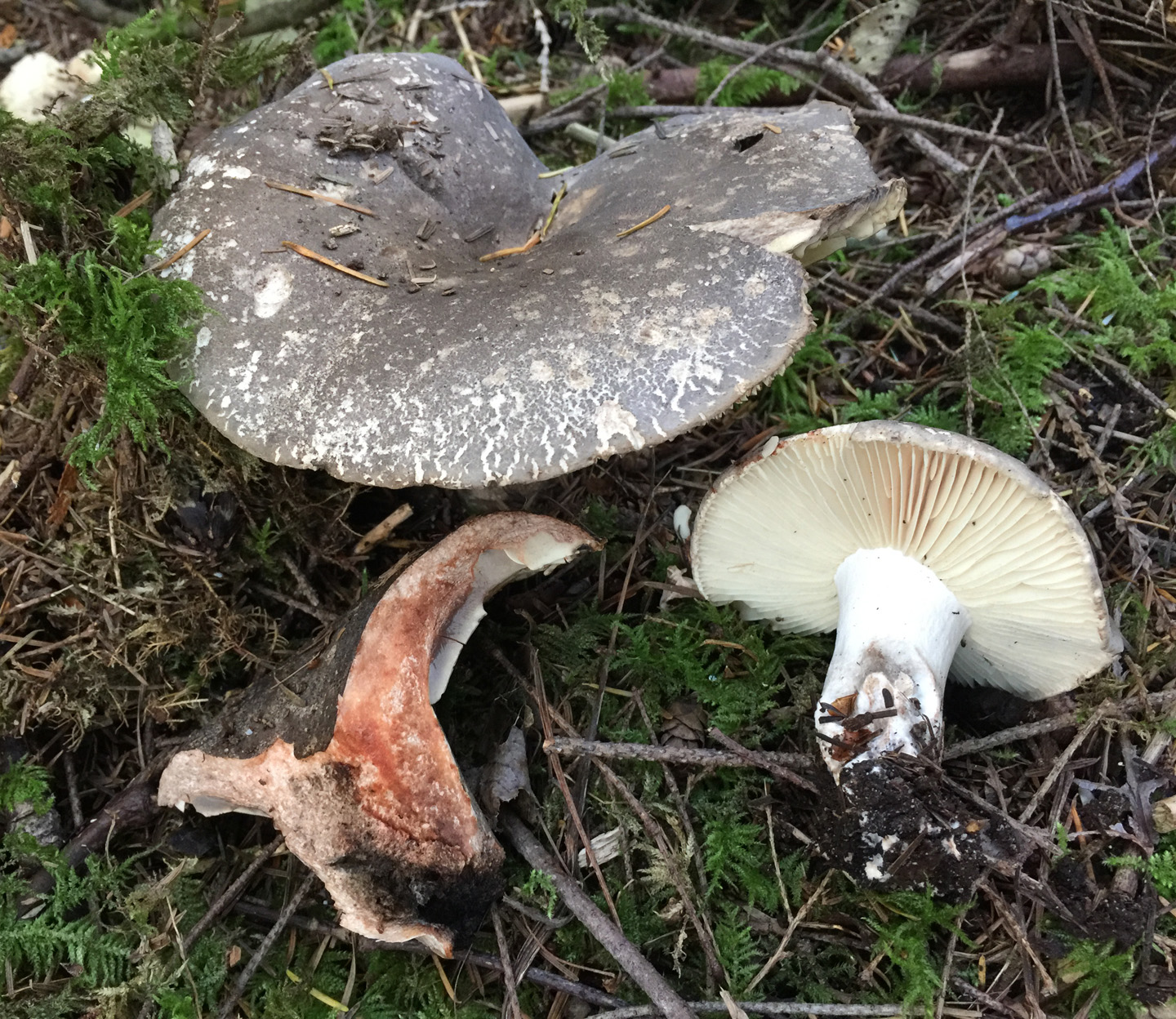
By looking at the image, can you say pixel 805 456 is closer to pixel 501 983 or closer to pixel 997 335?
pixel 997 335

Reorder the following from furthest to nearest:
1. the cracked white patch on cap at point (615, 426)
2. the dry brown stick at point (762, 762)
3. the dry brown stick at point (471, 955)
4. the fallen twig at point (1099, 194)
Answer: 1. the fallen twig at point (1099, 194)
2. the dry brown stick at point (762, 762)
3. the dry brown stick at point (471, 955)
4. the cracked white patch on cap at point (615, 426)

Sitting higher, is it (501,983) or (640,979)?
(640,979)

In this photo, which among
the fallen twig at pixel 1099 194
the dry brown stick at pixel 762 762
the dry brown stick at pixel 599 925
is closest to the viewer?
the dry brown stick at pixel 599 925

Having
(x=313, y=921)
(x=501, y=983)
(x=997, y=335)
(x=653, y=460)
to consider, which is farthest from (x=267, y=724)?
(x=997, y=335)

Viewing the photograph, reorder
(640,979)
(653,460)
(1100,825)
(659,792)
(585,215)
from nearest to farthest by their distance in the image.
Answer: (640,979) < (1100,825) < (659,792) < (585,215) < (653,460)

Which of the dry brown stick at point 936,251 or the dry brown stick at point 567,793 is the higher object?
the dry brown stick at point 936,251

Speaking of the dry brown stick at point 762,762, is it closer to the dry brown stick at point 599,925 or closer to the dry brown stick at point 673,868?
the dry brown stick at point 673,868

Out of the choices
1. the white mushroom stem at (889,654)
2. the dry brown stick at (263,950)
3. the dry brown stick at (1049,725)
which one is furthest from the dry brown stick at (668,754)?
the dry brown stick at (263,950)

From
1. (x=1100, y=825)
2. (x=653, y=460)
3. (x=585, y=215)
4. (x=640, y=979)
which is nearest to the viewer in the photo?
(x=640, y=979)

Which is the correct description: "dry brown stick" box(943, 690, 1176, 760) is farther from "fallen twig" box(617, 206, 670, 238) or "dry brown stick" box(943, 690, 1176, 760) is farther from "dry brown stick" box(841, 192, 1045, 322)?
"fallen twig" box(617, 206, 670, 238)

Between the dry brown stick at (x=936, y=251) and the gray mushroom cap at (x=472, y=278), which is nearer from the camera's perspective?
the gray mushroom cap at (x=472, y=278)
